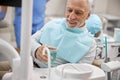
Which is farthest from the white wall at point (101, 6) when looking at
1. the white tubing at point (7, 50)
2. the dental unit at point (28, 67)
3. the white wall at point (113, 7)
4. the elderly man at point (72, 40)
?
the white tubing at point (7, 50)

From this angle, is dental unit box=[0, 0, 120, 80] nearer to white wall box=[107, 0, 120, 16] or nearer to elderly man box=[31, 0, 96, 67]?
elderly man box=[31, 0, 96, 67]

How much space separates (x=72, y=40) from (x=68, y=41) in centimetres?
2

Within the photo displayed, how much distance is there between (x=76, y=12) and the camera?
3.14 feet

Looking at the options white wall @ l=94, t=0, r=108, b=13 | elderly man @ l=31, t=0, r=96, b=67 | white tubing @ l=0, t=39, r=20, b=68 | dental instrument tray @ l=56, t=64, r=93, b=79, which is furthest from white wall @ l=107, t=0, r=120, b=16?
white tubing @ l=0, t=39, r=20, b=68

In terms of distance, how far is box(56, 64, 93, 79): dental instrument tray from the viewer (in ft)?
2.10

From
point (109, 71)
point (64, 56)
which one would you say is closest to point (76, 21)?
point (64, 56)

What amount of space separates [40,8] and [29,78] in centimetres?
83

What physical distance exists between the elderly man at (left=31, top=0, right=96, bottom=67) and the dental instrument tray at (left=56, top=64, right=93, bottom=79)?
256 mm

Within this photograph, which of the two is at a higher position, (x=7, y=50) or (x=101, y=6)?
(x=101, y=6)

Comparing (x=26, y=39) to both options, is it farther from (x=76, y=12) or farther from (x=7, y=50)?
(x=76, y=12)

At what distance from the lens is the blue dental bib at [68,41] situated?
959 mm

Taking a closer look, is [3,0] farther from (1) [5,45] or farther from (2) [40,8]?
(2) [40,8]

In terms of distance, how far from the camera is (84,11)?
963 millimetres

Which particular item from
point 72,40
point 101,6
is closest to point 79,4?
point 72,40
